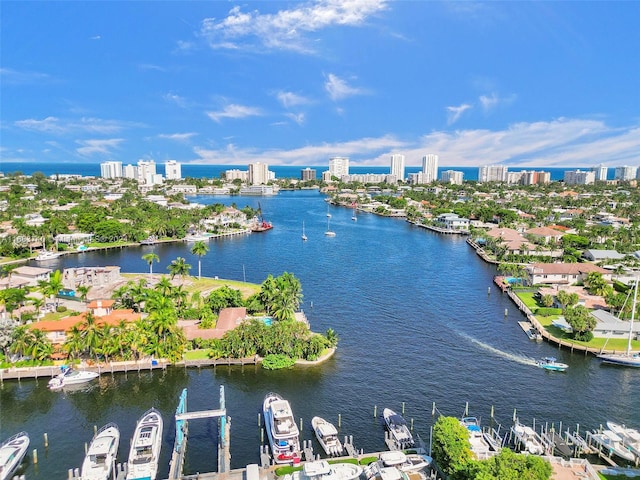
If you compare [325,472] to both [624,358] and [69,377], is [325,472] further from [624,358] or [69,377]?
[624,358]

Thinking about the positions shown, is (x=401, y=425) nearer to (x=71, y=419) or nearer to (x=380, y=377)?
(x=380, y=377)

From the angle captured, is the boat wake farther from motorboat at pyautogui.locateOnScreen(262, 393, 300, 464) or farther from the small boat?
motorboat at pyautogui.locateOnScreen(262, 393, 300, 464)

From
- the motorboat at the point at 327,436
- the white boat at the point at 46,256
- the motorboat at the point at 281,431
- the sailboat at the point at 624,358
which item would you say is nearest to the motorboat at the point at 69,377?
the motorboat at the point at 281,431

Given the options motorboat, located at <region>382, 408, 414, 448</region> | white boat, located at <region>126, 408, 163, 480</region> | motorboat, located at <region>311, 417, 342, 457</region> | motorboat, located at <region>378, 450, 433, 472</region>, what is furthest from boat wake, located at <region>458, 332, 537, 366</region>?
white boat, located at <region>126, 408, 163, 480</region>

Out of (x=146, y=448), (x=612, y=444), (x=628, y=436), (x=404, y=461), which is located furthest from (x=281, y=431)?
(x=628, y=436)

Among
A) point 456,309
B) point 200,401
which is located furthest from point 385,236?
point 200,401

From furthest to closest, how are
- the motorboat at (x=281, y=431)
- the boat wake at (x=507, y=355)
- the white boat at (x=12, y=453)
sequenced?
1. the boat wake at (x=507, y=355)
2. the motorboat at (x=281, y=431)
3. the white boat at (x=12, y=453)

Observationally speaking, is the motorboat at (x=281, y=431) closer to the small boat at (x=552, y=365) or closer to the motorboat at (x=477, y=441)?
the motorboat at (x=477, y=441)

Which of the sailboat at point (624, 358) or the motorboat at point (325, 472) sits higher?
the motorboat at point (325, 472)

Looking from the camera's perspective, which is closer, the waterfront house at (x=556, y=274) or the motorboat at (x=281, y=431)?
the motorboat at (x=281, y=431)
